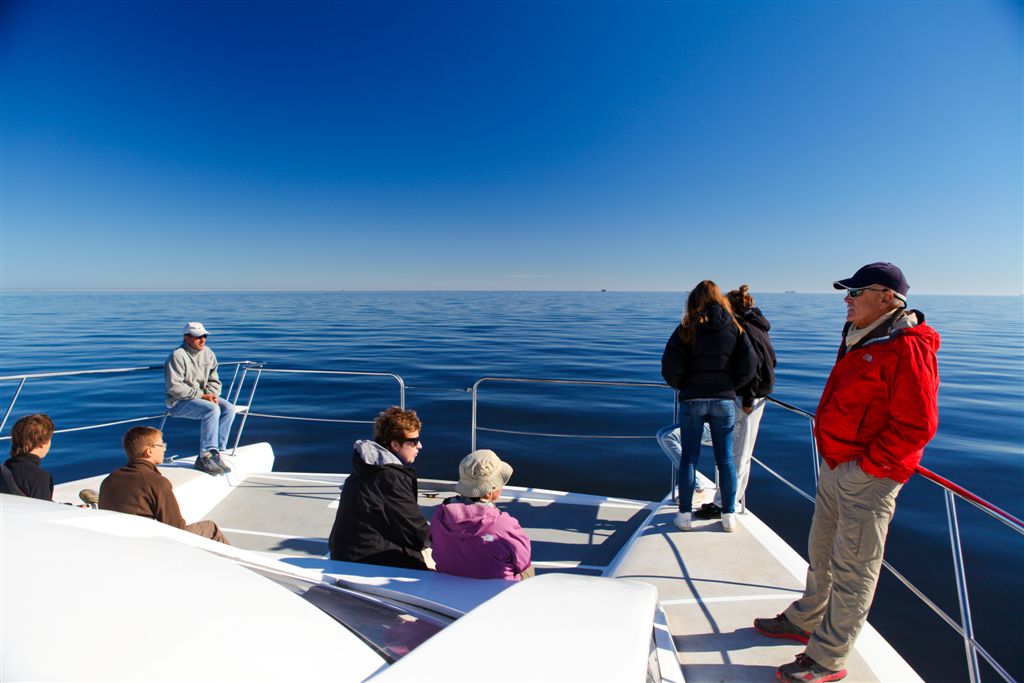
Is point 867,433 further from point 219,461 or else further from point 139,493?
point 219,461

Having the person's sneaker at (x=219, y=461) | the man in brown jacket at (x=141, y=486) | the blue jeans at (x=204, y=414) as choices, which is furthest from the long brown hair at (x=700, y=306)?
the blue jeans at (x=204, y=414)

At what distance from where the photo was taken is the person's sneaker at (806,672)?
1772mm

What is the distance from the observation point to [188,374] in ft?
14.9

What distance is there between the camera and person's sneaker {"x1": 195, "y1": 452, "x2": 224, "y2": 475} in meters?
4.14

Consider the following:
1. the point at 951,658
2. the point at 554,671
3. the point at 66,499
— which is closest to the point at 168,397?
the point at 66,499

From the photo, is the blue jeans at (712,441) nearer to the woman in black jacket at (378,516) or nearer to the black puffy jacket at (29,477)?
the woman in black jacket at (378,516)

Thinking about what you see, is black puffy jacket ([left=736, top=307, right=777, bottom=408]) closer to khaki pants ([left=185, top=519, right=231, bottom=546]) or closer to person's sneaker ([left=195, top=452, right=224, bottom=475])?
khaki pants ([left=185, top=519, right=231, bottom=546])

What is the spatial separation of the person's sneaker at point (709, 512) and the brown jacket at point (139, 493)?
124 inches

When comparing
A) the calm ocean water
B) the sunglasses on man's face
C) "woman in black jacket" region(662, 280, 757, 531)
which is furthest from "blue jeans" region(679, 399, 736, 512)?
the calm ocean water

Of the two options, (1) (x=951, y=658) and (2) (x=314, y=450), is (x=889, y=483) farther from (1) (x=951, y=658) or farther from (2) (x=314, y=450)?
(2) (x=314, y=450)

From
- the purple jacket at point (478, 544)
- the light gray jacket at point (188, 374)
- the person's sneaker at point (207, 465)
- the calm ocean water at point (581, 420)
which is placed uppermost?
the light gray jacket at point (188, 374)

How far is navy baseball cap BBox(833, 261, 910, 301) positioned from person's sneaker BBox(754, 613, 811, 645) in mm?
1476

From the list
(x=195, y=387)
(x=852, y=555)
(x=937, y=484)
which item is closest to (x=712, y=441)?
(x=937, y=484)

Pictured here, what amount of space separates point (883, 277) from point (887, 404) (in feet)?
1.56
